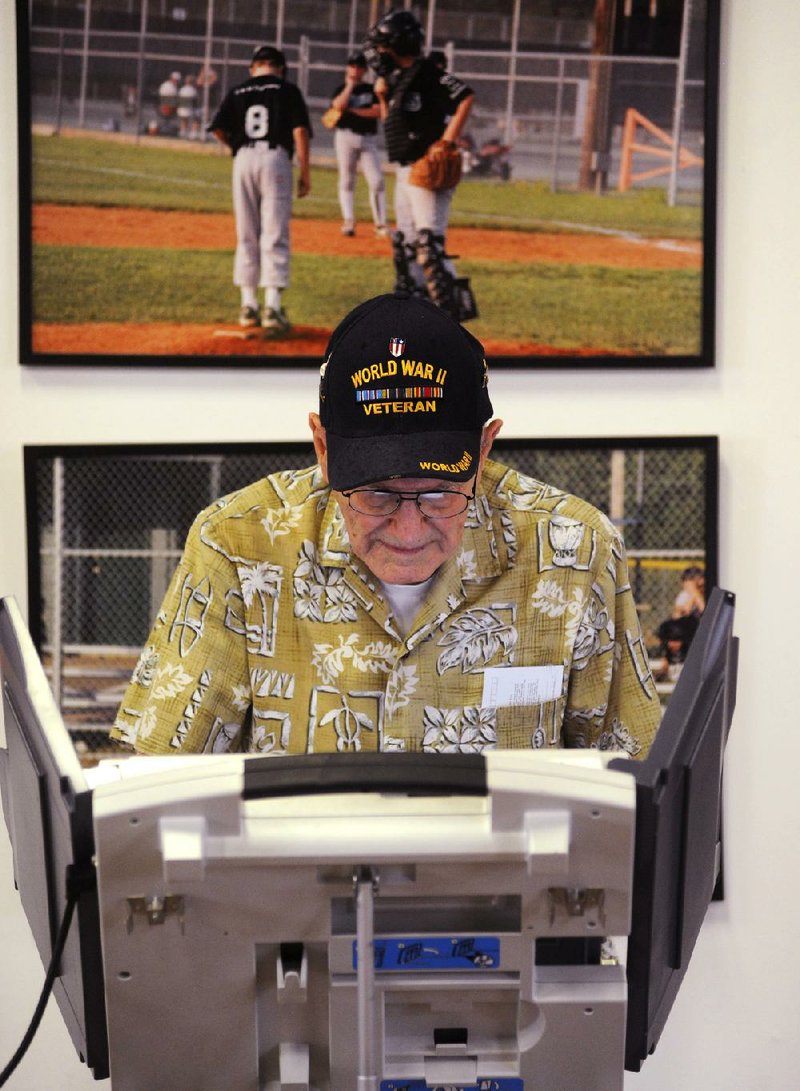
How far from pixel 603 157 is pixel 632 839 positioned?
6.04ft

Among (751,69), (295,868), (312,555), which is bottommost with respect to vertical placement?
(295,868)

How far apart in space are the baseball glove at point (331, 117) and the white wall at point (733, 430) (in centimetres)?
40

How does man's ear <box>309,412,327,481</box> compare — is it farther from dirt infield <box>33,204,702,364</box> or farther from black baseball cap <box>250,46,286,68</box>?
black baseball cap <box>250,46,286,68</box>

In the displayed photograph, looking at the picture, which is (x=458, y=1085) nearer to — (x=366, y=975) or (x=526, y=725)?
(x=366, y=975)

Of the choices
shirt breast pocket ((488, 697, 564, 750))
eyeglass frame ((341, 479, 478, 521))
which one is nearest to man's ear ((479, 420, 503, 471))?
eyeglass frame ((341, 479, 478, 521))

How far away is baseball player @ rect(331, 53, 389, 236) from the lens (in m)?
2.37

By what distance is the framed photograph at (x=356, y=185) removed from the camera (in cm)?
235

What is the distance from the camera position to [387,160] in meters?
2.40

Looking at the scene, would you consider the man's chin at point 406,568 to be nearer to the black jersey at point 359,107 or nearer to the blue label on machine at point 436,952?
the blue label on machine at point 436,952

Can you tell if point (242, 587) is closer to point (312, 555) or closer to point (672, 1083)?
point (312, 555)

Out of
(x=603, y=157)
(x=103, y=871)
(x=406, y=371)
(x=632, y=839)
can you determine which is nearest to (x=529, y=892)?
(x=632, y=839)

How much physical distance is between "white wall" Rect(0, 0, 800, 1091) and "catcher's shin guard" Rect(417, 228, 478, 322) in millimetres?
163

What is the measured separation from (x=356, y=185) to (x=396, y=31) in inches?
11.7

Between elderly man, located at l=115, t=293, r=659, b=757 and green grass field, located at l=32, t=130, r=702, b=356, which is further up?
green grass field, located at l=32, t=130, r=702, b=356
